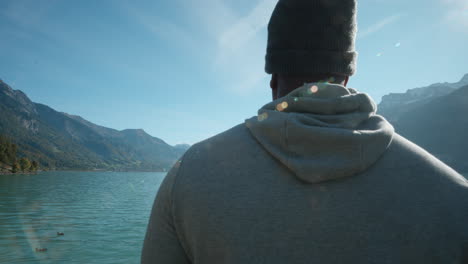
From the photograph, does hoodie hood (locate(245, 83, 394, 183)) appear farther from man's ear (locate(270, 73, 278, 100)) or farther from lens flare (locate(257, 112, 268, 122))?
man's ear (locate(270, 73, 278, 100))

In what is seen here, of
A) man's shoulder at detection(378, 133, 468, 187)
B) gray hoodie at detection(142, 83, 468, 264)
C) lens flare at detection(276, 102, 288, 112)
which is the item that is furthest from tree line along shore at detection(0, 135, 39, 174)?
man's shoulder at detection(378, 133, 468, 187)

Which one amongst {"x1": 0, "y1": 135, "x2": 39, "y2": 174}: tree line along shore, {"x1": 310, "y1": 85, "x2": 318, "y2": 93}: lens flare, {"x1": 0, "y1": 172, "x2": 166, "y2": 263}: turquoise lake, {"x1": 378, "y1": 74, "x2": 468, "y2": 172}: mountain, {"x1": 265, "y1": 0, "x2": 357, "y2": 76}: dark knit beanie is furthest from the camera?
{"x1": 378, "y1": 74, "x2": 468, "y2": 172}: mountain

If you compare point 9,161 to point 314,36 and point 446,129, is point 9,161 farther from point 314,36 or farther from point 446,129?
point 446,129

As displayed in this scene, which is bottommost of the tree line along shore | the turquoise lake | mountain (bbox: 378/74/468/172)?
the turquoise lake

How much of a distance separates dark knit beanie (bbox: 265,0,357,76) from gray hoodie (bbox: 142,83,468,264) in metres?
0.29

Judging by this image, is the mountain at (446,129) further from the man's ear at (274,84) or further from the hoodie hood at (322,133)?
the hoodie hood at (322,133)

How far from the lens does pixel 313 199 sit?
1.08 meters

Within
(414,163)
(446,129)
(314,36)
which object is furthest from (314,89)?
(446,129)

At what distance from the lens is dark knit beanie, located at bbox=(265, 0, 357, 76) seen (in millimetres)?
1430

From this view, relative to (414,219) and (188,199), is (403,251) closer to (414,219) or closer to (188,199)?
(414,219)

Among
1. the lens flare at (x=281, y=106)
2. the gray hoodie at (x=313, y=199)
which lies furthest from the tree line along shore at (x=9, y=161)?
the lens flare at (x=281, y=106)

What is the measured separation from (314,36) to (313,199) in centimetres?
80

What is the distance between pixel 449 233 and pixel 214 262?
0.87m

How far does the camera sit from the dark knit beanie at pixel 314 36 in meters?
1.43
